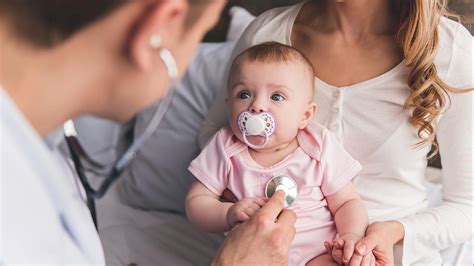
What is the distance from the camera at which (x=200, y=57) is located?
1.43 metres

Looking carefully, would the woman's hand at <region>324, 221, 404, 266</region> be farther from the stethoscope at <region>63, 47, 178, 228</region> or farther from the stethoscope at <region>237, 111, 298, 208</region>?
the stethoscope at <region>63, 47, 178, 228</region>

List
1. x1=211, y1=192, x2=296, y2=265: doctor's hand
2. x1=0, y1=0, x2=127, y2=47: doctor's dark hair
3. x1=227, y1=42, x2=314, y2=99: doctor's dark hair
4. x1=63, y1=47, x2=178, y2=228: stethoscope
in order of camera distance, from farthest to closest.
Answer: x1=227, y1=42, x2=314, y2=99: doctor's dark hair < x1=211, y1=192, x2=296, y2=265: doctor's hand < x1=63, y1=47, x2=178, y2=228: stethoscope < x1=0, y1=0, x2=127, y2=47: doctor's dark hair

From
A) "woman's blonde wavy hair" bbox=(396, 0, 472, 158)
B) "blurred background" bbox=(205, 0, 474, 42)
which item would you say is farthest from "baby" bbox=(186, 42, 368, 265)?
"blurred background" bbox=(205, 0, 474, 42)

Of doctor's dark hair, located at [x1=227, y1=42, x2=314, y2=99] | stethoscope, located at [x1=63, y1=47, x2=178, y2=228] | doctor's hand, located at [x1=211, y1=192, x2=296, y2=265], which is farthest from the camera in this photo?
doctor's dark hair, located at [x1=227, y1=42, x2=314, y2=99]

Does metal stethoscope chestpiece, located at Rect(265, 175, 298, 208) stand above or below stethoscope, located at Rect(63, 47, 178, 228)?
below

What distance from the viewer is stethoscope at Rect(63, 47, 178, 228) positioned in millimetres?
695

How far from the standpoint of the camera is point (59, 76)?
59cm

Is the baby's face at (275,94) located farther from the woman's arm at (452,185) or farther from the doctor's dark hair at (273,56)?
the woman's arm at (452,185)

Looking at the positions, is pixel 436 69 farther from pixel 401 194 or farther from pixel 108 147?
pixel 108 147

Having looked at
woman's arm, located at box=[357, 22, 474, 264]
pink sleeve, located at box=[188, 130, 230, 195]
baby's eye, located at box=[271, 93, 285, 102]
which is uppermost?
baby's eye, located at box=[271, 93, 285, 102]

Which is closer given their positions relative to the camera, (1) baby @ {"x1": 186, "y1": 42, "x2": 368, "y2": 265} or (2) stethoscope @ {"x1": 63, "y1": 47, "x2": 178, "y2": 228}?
(2) stethoscope @ {"x1": 63, "y1": 47, "x2": 178, "y2": 228}

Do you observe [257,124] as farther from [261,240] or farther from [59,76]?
[59,76]

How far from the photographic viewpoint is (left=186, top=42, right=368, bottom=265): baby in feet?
3.16

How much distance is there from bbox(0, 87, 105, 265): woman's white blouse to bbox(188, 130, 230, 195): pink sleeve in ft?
1.17
